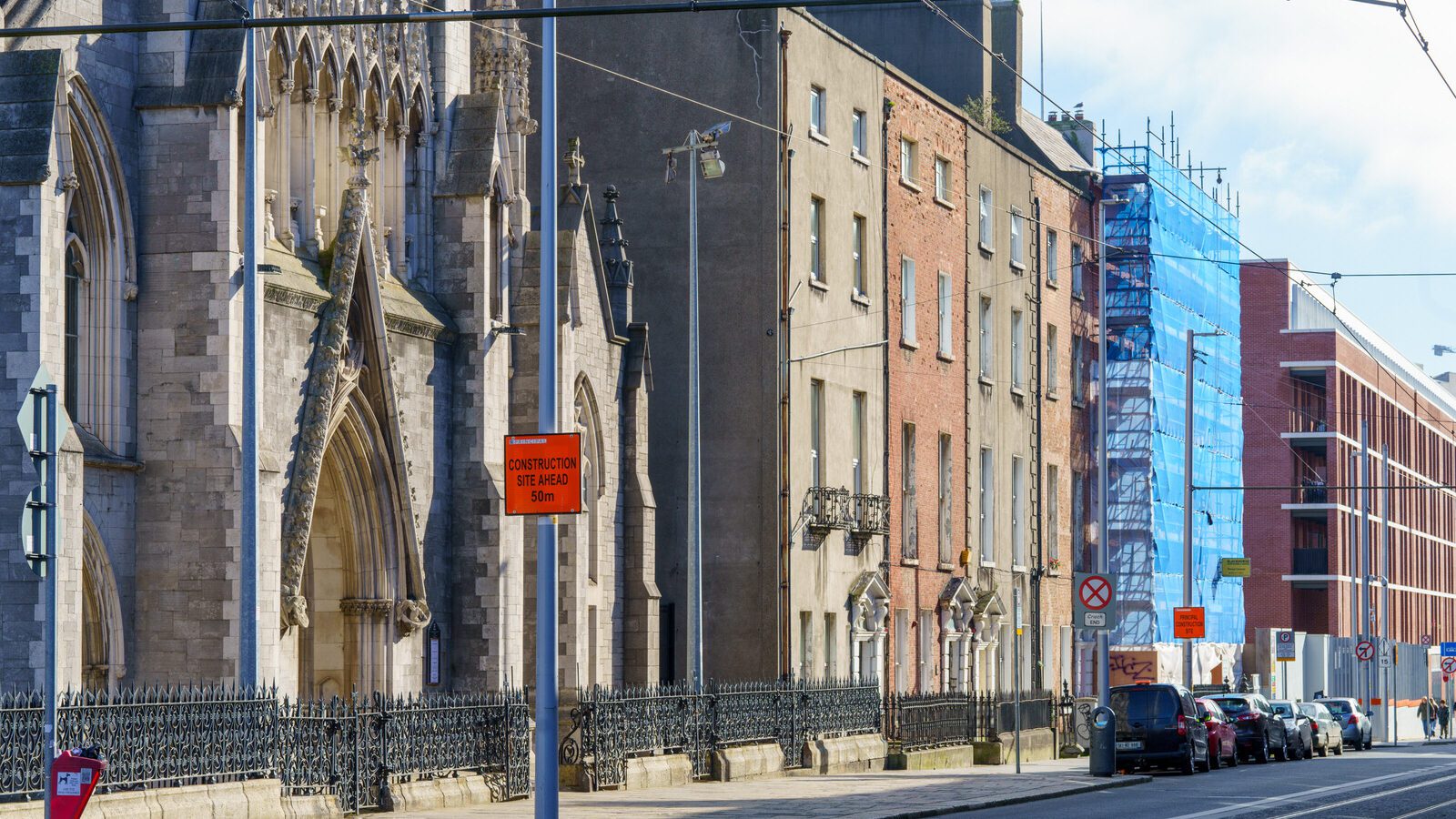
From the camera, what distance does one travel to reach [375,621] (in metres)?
31.6

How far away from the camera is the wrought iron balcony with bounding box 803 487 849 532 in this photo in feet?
136

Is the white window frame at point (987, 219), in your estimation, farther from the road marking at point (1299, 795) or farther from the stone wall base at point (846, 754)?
the stone wall base at point (846, 754)

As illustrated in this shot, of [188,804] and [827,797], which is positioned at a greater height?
[188,804]

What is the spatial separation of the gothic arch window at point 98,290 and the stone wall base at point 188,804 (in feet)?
21.8

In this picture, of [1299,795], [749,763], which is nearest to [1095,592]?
[1299,795]

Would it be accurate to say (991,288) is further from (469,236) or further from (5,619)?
(5,619)

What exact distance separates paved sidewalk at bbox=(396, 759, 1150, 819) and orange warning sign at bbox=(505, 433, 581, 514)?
5.02 metres

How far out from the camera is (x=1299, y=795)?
2966 centimetres

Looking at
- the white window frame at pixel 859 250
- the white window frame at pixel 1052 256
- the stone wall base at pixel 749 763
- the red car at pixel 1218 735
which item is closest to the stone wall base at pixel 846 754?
the stone wall base at pixel 749 763

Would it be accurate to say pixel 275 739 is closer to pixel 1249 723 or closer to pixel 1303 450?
pixel 1249 723

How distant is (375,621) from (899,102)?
19.3 m

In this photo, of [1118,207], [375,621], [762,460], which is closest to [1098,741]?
[762,460]

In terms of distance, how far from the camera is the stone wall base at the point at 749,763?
103 feet

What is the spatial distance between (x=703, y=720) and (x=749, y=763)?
4.11 feet
